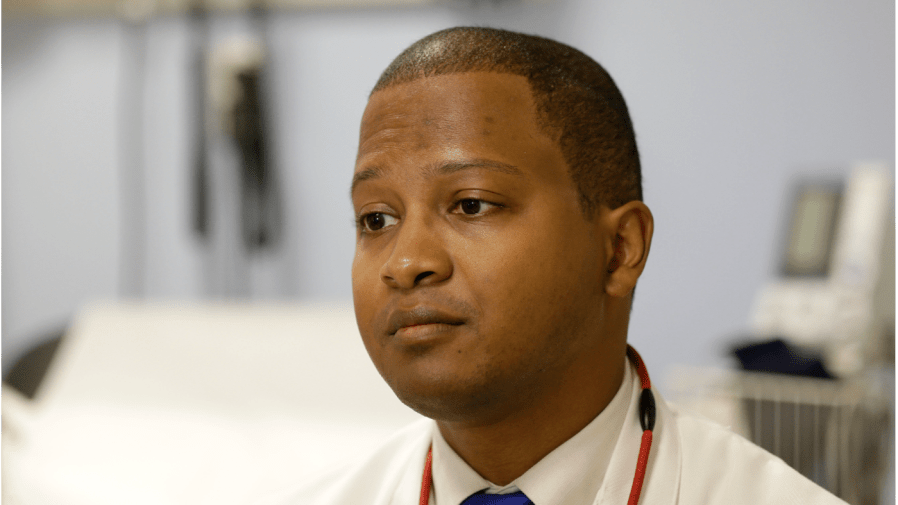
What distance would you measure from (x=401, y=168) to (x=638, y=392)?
13.1 inches

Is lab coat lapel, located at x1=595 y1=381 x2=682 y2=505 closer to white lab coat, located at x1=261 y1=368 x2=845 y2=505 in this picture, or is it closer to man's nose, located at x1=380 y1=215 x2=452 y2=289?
white lab coat, located at x1=261 y1=368 x2=845 y2=505

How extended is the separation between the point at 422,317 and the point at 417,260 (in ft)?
0.15

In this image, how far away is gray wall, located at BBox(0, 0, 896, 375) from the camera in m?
1.85

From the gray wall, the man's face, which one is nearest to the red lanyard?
the man's face

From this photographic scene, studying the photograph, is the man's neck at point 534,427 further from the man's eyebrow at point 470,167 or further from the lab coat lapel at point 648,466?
the man's eyebrow at point 470,167

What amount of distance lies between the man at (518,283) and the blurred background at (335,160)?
86 centimetres

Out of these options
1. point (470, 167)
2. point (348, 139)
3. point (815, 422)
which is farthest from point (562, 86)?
point (348, 139)

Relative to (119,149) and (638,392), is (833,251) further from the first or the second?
(119,149)

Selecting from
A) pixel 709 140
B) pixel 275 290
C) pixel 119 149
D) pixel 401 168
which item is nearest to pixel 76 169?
pixel 119 149

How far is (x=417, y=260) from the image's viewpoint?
0.57 metres

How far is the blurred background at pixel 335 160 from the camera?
66.9 inches

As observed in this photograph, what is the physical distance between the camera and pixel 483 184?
582 mm

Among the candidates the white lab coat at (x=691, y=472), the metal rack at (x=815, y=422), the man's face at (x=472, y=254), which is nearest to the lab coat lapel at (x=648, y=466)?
the white lab coat at (x=691, y=472)

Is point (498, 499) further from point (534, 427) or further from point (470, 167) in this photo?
point (470, 167)
